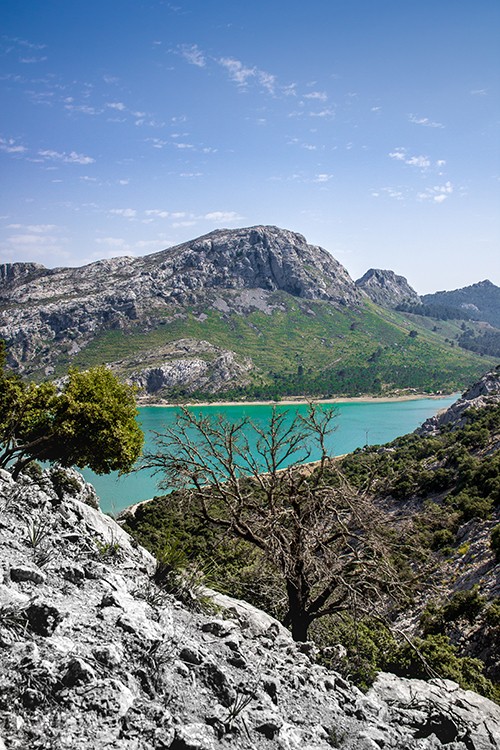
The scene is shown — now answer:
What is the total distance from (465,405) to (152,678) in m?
56.8

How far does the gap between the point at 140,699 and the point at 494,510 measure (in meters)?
22.3

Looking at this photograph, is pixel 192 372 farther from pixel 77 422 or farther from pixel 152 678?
pixel 152 678

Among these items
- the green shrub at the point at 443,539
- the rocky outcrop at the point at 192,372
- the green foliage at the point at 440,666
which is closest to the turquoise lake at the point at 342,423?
the rocky outcrop at the point at 192,372

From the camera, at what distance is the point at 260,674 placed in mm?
5875

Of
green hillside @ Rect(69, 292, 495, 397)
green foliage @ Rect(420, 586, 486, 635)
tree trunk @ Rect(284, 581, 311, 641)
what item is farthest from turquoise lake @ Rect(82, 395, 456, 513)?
tree trunk @ Rect(284, 581, 311, 641)

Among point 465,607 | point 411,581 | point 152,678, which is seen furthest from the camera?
point 465,607

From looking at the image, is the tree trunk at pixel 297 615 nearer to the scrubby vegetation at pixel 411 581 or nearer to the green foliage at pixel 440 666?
the scrubby vegetation at pixel 411 581

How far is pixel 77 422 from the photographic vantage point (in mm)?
16594

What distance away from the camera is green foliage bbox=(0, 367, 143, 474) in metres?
16.6

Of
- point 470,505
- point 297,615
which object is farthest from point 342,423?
point 297,615

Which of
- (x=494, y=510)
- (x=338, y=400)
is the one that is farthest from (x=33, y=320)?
(x=494, y=510)

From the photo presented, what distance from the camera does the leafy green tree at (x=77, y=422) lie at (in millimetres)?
16594

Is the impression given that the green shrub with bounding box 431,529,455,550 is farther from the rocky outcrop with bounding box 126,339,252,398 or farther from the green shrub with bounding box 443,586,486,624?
the rocky outcrop with bounding box 126,339,252,398

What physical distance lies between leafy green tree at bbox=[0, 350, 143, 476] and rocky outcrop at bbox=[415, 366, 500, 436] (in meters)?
41.1
